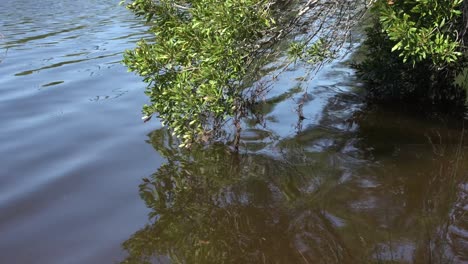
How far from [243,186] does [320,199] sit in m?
1.01

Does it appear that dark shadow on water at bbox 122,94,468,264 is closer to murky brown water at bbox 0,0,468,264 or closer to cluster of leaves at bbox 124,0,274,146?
murky brown water at bbox 0,0,468,264

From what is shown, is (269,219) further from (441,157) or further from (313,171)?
(441,157)

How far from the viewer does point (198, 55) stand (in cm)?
493

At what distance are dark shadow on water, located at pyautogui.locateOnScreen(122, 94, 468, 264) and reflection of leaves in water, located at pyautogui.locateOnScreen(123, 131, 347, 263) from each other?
11mm

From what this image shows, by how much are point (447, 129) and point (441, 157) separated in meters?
1.06

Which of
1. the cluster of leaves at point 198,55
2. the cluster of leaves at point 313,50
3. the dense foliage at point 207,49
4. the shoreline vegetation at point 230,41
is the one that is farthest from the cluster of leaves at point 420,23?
the cluster of leaves at point 313,50

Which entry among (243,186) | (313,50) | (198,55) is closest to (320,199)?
(243,186)

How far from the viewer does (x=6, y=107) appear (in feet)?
29.7

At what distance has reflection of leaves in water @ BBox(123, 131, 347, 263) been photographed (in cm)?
443

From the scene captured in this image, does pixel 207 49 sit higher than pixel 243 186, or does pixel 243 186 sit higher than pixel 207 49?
pixel 207 49

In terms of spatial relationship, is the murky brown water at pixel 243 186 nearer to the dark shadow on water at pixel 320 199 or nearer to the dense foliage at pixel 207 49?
the dark shadow on water at pixel 320 199

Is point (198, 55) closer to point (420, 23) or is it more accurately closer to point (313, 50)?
point (313, 50)

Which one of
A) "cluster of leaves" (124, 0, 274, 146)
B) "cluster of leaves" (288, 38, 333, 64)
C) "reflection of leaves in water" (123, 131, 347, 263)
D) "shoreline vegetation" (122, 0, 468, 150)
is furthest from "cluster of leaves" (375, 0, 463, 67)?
"reflection of leaves in water" (123, 131, 347, 263)

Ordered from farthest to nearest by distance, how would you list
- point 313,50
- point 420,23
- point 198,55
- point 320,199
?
point 313,50 < point 320,199 < point 198,55 < point 420,23
